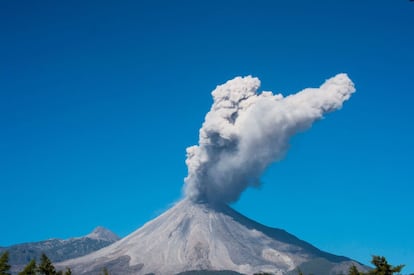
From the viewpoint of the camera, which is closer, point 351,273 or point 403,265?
point 403,265

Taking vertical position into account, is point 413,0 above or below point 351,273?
above

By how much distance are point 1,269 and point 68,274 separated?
4959 millimetres

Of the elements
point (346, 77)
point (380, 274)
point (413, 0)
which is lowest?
point (380, 274)

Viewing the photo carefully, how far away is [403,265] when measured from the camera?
103 ft

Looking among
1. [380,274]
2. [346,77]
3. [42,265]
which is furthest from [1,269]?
[346,77]

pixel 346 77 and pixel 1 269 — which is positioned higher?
pixel 346 77

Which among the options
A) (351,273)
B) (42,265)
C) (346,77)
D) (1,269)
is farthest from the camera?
(346,77)

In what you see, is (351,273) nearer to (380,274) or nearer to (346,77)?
(380,274)

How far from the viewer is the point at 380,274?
31.6 metres

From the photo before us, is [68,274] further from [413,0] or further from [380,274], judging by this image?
[413,0]

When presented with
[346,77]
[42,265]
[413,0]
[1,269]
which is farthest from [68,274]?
[346,77]

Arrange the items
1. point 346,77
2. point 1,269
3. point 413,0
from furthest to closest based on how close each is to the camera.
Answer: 1. point 346,77
2. point 1,269
3. point 413,0

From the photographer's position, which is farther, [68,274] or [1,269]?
[68,274]

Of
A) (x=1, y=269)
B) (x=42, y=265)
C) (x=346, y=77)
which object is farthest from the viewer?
(x=346, y=77)
